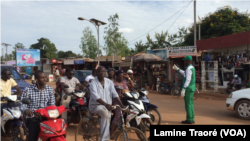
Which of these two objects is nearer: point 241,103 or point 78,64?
point 241,103

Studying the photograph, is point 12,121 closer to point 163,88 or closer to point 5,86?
point 5,86

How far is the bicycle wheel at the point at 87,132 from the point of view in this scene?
178 inches

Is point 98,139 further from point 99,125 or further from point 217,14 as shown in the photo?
point 217,14

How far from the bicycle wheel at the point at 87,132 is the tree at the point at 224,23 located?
22.9 meters

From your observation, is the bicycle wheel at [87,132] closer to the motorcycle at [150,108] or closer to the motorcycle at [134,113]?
the motorcycle at [134,113]

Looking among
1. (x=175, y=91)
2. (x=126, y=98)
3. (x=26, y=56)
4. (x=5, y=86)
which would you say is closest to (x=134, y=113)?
(x=126, y=98)

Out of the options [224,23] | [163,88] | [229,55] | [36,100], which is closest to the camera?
[36,100]

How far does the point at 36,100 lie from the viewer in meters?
3.80

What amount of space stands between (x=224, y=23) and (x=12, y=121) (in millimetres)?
25108

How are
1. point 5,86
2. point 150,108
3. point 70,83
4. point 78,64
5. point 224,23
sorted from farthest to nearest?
point 78,64, point 224,23, point 70,83, point 150,108, point 5,86

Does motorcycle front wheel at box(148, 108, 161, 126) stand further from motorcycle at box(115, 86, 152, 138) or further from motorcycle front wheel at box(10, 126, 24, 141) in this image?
motorcycle front wheel at box(10, 126, 24, 141)

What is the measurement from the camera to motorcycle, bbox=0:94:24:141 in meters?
4.60

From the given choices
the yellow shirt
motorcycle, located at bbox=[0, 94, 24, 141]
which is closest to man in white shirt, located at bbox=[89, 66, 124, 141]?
motorcycle, located at bbox=[0, 94, 24, 141]

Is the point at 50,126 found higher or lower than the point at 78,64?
lower
